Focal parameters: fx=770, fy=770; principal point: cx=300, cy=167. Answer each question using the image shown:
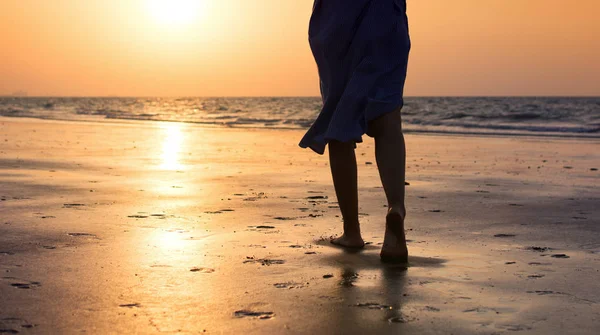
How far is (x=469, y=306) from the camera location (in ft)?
7.62

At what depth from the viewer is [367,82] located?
3146mm

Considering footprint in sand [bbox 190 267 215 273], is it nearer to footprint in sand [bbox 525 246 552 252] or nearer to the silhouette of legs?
the silhouette of legs

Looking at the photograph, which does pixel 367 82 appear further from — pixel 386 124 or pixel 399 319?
pixel 399 319

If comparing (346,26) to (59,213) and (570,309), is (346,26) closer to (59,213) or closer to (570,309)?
(570,309)

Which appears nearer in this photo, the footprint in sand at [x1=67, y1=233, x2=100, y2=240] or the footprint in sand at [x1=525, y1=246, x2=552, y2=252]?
the footprint in sand at [x1=525, y1=246, x2=552, y2=252]

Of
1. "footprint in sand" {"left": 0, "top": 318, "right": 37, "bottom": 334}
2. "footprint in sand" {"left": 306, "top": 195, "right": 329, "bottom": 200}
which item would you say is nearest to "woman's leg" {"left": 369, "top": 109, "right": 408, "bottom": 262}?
"footprint in sand" {"left": 0, "top": 318, "right": 37, "bottom": 334}

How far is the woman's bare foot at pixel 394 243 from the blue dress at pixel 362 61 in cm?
37

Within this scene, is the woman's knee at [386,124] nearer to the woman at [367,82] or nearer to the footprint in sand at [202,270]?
the woman at [367,82]

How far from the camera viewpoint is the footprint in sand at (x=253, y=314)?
2.18 metres

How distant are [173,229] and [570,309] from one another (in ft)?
6.62

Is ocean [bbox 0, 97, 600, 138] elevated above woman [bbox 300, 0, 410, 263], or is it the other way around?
woman [bbox 300, 0, 410, 263]

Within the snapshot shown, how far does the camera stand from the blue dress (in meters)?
3.15


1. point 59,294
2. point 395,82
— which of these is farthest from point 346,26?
point 59,294

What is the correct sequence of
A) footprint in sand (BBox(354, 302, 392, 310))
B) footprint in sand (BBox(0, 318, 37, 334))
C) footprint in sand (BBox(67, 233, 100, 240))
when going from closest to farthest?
footprint in sand (BBox(0, 318, 37, 334))
footprint in sand (BBox(354, 302, 392, 310))
footprint in sand (BBox(67, 233, 100, 240))
